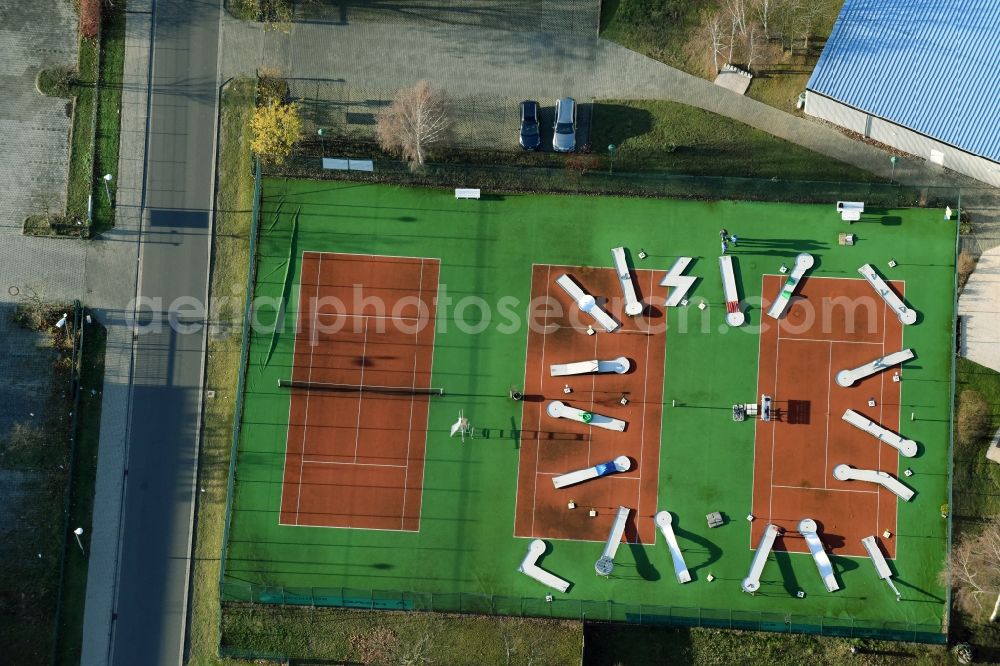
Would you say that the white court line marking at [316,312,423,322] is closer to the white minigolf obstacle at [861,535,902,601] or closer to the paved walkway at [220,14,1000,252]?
the paved walkway at [220,14,1000,252]

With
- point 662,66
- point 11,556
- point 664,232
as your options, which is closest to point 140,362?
point 11,556

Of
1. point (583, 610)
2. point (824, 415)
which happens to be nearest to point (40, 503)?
point (583, 610)

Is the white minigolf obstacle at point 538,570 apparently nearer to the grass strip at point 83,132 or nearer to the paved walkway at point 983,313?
the paved walkway at point 983,313

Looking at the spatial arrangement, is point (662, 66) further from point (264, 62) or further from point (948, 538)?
point (948, 538)

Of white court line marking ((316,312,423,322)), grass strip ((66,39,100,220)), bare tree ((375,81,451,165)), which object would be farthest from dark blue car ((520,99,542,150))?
grass strip ((66,39,100,220))

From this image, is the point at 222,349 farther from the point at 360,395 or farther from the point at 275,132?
the point at 275,132

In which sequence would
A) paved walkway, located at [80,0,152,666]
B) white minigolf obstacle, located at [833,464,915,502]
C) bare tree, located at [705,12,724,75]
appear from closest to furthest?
white minigolf obstacle, located at [833,464,915,502], paved walkway, located at [80,0,152,666], bare tree, located at [705,12,724,75]

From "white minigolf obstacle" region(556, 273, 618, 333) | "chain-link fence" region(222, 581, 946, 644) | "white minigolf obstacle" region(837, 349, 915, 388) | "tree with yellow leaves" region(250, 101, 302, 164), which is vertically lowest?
"chain-link fence" region(222, 581, 946, 644)
